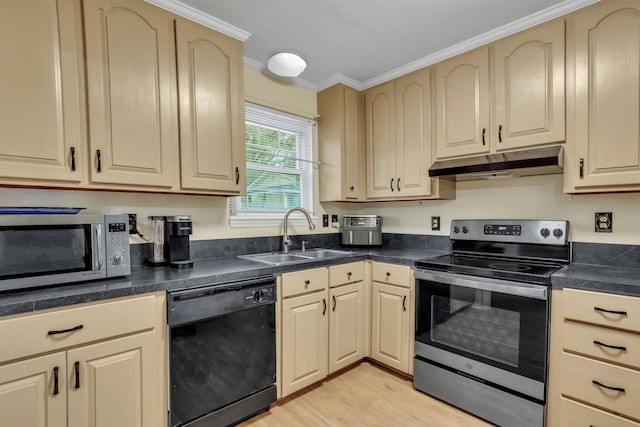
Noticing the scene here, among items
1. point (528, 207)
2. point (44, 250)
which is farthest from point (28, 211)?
point (528, 207)

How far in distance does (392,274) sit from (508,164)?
3.41ft

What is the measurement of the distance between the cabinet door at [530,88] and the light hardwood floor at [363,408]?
1691mm

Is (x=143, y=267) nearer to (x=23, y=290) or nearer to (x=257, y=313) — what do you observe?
(x=23, y=290)

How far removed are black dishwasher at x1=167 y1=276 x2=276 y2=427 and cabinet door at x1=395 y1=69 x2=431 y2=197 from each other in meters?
1.36

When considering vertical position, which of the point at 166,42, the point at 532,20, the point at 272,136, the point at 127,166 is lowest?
the point at 127,166

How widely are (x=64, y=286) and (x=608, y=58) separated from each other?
2.89 m

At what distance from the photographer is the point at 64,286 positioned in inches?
53.7

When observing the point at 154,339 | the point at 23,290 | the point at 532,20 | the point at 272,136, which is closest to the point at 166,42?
the point at 272,136

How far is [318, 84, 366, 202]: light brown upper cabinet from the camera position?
271 centimetres

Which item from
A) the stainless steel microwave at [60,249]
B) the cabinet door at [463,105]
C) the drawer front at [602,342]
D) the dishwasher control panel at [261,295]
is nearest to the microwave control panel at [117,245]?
the stainless steel microwave at [60,249]

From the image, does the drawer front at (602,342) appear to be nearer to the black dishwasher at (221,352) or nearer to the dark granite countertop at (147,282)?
the dark granite countertop at (147,282)

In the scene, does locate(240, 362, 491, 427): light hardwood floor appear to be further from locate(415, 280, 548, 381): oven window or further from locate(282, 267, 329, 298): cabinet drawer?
locate(282, 267, 329, 298): cabinet drawer

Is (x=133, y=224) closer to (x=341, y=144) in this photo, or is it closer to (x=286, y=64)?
(x=286, y=64)

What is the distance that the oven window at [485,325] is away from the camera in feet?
5.36
